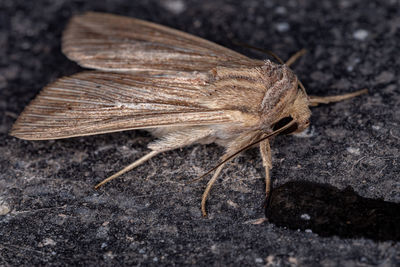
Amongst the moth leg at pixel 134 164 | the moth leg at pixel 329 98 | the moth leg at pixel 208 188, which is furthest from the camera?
the moth leg at pixel 329 98

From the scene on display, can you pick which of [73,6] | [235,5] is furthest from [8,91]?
[235,5]

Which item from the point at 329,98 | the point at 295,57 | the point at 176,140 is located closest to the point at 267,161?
the point at 176,140

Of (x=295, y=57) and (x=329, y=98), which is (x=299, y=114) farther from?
(x=295, y=57)

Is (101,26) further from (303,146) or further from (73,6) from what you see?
(303,146)

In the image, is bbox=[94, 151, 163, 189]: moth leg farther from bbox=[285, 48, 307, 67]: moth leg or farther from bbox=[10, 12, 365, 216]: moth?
bbox=[285, 48, 307, 67]: moth leg

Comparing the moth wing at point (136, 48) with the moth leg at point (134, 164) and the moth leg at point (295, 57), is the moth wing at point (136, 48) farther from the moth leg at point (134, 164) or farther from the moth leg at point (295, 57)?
the moth leg at point (134, 164)

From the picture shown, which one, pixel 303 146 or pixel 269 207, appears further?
pixel 303 146

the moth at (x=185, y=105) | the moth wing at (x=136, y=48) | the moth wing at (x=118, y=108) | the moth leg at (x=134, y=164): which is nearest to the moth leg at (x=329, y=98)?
the moth at (x=185, y=105)
